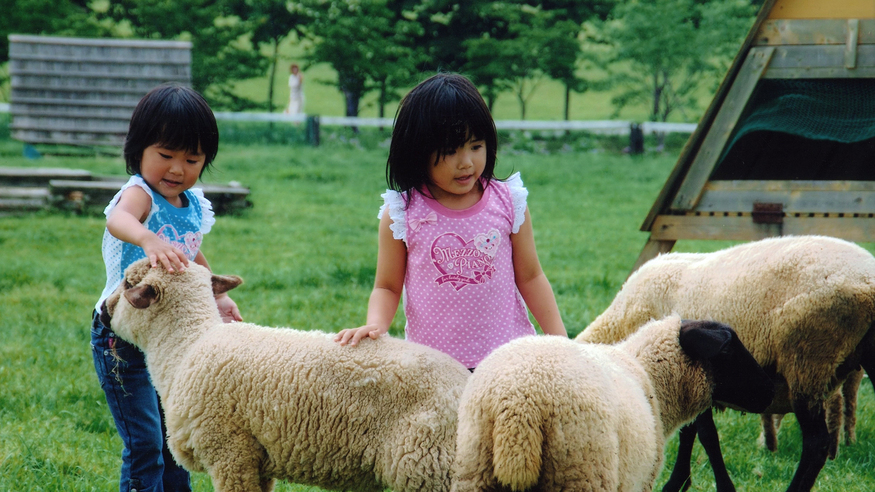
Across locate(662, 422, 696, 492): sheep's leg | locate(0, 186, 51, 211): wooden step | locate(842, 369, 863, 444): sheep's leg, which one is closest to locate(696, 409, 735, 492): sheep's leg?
locate(662, 422, 696, 492): sheep's leg

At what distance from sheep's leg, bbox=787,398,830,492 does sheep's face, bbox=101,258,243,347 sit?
2690 mm

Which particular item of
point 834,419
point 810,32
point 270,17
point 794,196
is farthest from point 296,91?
point 834,419

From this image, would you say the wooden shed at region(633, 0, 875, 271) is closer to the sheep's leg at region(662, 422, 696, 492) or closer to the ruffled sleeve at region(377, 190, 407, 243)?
the sheep's leg at region(662, 422, 696, 492)

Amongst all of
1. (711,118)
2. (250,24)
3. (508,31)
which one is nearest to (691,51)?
(508,31)

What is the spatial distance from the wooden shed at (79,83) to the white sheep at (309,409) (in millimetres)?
15428

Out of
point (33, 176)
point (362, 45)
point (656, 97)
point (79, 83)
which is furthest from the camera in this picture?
point (656, 97)

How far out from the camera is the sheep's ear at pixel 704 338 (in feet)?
8.59

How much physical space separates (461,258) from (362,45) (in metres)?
20.6

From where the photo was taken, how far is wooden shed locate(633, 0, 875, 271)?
485 cm

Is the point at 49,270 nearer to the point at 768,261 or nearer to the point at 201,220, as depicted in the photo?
the point at 201,220

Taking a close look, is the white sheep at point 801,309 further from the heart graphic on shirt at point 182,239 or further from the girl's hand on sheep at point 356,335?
the heart graphic on shirt at point 182,239

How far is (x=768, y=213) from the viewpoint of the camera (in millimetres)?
4957

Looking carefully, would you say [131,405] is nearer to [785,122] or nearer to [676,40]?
[785,122]

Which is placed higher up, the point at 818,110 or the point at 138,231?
the point at 818,110
